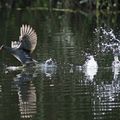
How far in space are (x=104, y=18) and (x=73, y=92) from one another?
2423 cm

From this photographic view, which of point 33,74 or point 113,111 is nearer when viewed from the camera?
point 113,111

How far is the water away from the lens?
530 inches

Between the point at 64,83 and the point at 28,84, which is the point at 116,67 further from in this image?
the point at 28,84

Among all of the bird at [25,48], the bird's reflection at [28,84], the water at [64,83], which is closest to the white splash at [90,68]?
the water at [64,83]

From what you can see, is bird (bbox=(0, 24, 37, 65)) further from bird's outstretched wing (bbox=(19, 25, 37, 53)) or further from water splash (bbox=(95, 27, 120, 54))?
water splash (bbox=(95, 27, 120, 54))

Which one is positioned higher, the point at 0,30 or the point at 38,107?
the point at 0,30

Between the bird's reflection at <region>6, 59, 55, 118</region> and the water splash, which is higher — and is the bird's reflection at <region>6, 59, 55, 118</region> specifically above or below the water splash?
below

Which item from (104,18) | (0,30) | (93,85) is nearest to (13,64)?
(93,85)

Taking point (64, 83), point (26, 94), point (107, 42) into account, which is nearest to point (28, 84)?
point (64, 83)

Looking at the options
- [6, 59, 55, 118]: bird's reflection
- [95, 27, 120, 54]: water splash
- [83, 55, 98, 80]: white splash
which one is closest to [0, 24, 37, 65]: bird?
[6, 59, 55, 118]: bird's reflection

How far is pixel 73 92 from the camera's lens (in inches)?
604

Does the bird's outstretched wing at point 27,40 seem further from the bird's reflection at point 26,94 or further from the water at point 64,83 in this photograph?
the bird's reflection at point 26,94

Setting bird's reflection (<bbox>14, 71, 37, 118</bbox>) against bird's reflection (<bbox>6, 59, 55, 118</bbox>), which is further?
bird's reflection (<bbox>6, 59, 55, 118</bbox>)

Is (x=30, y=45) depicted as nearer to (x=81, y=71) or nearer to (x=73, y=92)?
(x=81, y=71)
